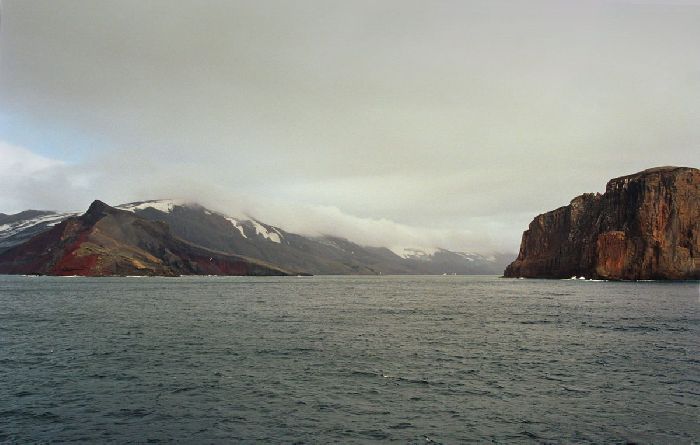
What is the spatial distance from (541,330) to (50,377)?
51.0 m

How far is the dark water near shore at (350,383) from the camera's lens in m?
24.2

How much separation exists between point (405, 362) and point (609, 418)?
17.0 meters

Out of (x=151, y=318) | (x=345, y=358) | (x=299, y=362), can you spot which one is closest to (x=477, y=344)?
(x=345, y=358)

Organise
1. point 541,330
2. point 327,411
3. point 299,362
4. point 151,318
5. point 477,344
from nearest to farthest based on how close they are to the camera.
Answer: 1. point 327,411
2. point 299,362
3. point 477,344
4. point 541,330
5. point 151,318

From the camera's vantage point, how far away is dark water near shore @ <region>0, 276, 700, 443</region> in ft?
79.5

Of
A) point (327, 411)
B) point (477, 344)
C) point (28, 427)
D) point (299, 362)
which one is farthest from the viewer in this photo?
point (477, 344)

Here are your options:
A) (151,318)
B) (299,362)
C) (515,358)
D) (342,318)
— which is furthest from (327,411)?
(151,318)

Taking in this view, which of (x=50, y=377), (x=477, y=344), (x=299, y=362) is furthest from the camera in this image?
(x=477, y=344)

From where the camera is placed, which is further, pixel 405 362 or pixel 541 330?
pixel 541 330

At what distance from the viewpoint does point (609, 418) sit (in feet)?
85.3

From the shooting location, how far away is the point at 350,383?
33.0 metres

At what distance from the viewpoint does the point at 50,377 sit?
1368 inches

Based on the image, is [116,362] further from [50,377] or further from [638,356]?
[638,356]

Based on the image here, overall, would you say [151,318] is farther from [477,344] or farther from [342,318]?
[477,344]
